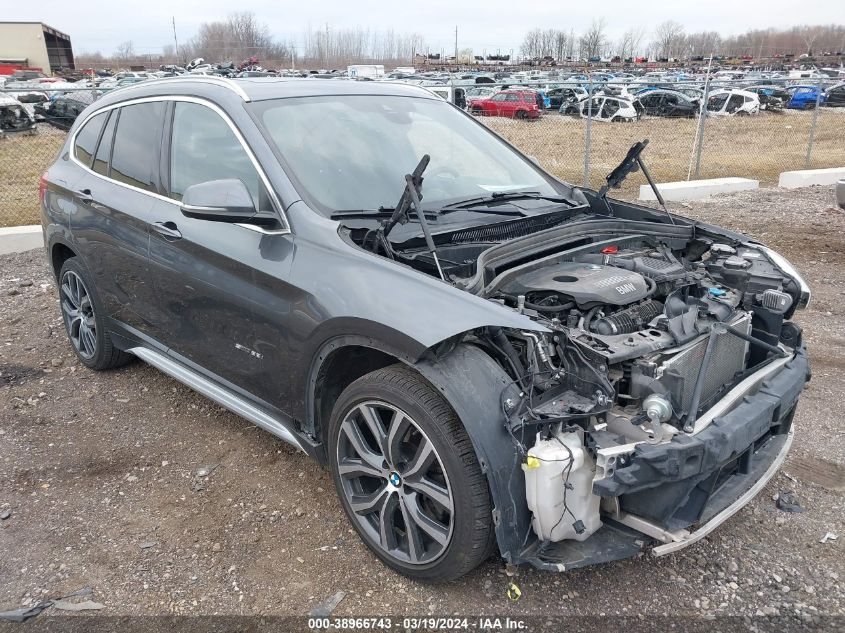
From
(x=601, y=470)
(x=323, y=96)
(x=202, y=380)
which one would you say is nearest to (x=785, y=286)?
(x=601, y=470)

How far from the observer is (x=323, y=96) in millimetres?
3725

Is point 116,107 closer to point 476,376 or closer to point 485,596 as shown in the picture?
point 476,376

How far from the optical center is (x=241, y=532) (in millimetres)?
3242

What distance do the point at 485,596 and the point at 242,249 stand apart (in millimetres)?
1867

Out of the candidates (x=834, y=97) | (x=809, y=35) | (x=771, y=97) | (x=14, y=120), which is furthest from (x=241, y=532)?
(x=809, y=35)

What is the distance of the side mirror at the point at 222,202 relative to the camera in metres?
2.94

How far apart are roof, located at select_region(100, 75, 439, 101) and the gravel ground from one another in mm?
1958

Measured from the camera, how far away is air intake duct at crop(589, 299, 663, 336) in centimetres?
275

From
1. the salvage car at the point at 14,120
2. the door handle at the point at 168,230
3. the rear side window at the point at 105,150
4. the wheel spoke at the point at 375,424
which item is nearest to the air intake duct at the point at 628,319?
the wheel spoke at the point at 375,424

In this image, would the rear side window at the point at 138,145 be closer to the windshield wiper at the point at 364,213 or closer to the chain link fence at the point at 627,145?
the windshield wiper at the point at 364,213

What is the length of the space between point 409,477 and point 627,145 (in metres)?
16.4

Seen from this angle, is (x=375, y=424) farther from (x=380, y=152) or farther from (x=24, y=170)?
(x=24, y=170)

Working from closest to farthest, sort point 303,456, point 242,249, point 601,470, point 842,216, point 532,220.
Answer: point 601,470
point 242,249
point 532,220
point 303,456
point 842,216

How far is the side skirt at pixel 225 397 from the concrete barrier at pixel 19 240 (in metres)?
5.09
